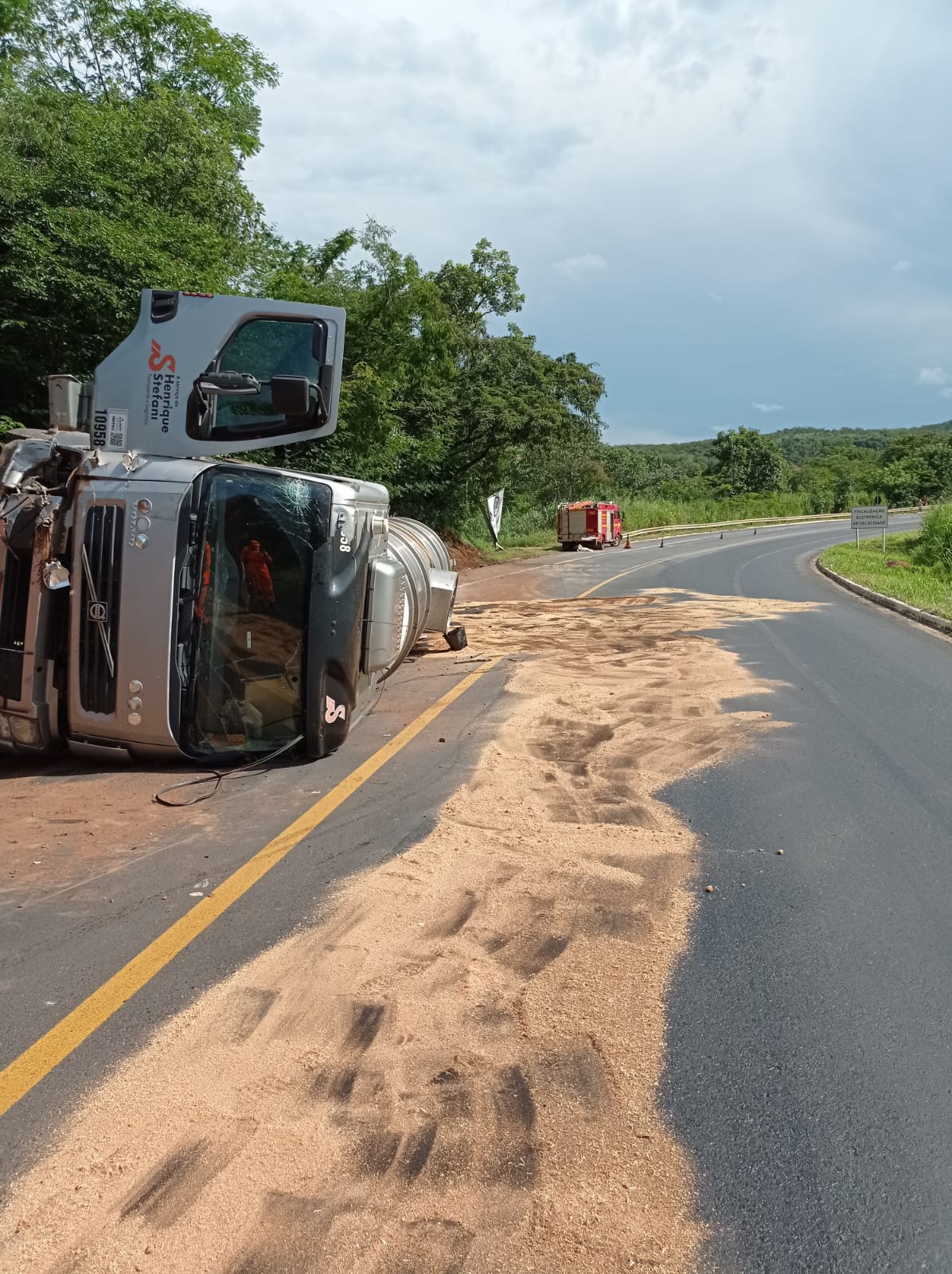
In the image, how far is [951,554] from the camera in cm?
2608

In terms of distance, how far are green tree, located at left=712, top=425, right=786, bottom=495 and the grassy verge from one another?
143 ft

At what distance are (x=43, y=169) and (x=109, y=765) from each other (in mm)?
11189

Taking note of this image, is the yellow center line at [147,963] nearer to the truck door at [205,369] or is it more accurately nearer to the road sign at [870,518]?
the truck door at [205,369]

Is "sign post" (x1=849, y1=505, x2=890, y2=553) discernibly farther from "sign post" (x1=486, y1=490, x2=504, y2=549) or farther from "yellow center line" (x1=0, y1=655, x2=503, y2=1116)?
"yellow center line" (x1=0, y1=655, x2=503, y2=1116)

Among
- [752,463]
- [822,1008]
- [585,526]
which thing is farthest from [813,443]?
[822,1008]

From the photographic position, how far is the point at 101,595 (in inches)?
241

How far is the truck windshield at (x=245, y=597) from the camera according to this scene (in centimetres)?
617

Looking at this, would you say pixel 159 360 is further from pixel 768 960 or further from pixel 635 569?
pixel 635 569

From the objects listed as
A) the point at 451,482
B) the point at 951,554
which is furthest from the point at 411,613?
the point at 451,482

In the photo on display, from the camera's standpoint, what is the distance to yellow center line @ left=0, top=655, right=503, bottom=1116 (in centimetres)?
319

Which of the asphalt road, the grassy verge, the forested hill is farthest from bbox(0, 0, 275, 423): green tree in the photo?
the forested hill

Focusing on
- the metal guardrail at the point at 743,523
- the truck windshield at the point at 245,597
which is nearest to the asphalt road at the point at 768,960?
the truck windshield at the point at 245,597

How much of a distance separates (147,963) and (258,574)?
293 centimetres

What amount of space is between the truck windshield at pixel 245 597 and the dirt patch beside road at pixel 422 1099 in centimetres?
187
